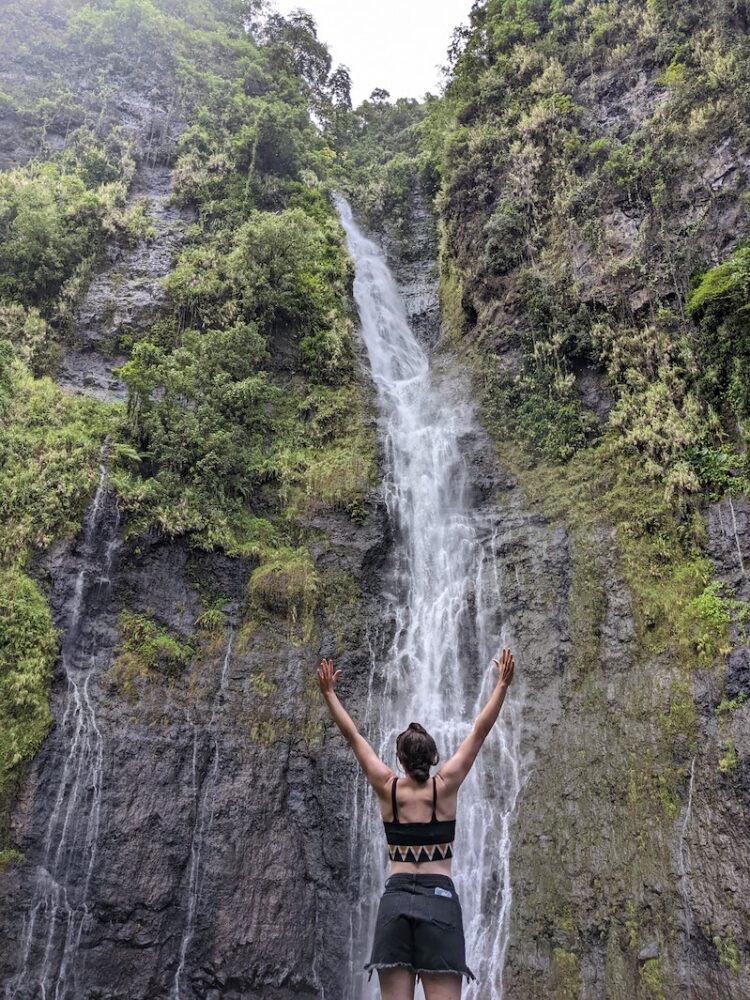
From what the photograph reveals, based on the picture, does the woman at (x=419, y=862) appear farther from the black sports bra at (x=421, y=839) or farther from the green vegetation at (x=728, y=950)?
the green vegetation at (x=728, y=950)

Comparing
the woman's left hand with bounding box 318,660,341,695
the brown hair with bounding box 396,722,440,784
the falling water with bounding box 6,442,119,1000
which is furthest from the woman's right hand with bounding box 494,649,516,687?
the falling water with bounding box 6,442,119,1000

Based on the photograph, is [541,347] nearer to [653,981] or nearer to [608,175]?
[608,175]

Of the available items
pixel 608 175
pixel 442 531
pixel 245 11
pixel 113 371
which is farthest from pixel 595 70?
pixel 245 11

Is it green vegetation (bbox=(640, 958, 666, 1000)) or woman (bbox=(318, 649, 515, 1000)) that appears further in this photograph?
green vegetation (bbox=(640, 958, 666, 1000))

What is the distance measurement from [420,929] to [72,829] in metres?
8.54

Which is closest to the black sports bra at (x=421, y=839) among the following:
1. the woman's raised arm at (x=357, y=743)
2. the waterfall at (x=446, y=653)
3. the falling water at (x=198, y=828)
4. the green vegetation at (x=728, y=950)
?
the woman's raised arm at (x=357, y=743)

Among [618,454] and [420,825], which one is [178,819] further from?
[618,454]

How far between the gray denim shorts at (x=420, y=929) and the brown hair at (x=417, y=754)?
400 mm

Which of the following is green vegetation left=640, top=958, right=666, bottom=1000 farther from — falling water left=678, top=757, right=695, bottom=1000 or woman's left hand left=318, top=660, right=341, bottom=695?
woman's left hand left=318, top=660, right=341, bottom=695

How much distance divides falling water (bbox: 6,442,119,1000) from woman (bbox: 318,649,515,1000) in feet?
27.2

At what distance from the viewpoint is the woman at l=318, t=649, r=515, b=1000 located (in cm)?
265

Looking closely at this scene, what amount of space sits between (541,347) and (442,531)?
476 cm

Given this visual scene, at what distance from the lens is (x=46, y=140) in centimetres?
2072

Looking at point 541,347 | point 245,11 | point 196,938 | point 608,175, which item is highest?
point 245,11
